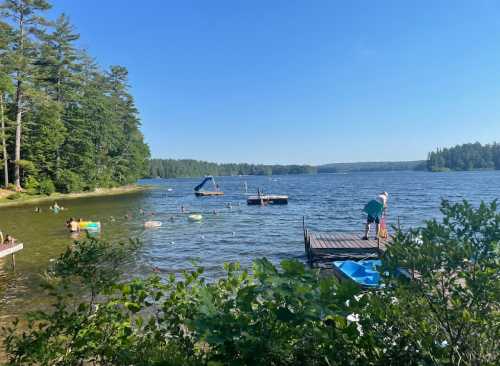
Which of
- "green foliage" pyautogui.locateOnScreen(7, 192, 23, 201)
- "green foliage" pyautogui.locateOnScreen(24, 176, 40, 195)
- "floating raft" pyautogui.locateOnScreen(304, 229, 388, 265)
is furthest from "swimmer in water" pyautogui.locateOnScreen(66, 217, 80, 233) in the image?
"green foliage" pyautogui.locateOnScreen(24, 176, 40, 195)

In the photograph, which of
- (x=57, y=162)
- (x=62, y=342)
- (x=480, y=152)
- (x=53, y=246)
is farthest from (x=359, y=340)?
(x=480, y=152)

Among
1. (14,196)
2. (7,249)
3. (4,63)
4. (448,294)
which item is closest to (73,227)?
(7,249)

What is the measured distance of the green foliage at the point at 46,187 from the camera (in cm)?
4806

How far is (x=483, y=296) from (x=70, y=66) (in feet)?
208

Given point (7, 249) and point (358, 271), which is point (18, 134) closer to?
point (7, 249)

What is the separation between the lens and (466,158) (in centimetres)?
17125

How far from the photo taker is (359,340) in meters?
2.44

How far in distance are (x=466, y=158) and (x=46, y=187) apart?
18349 cm

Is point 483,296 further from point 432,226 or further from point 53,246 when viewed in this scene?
point 53,246

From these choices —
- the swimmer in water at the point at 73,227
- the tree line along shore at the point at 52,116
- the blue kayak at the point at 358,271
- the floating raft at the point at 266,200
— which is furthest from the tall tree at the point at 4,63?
the blue kayak at the point at 358,271

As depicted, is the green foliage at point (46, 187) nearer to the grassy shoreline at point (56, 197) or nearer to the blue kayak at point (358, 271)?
the grassy shoreline at point (56, 197)


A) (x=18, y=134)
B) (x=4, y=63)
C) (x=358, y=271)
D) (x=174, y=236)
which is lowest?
(x=174, y=236)

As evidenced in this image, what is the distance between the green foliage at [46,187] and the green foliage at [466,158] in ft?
557

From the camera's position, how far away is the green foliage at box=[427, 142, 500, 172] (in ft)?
549
